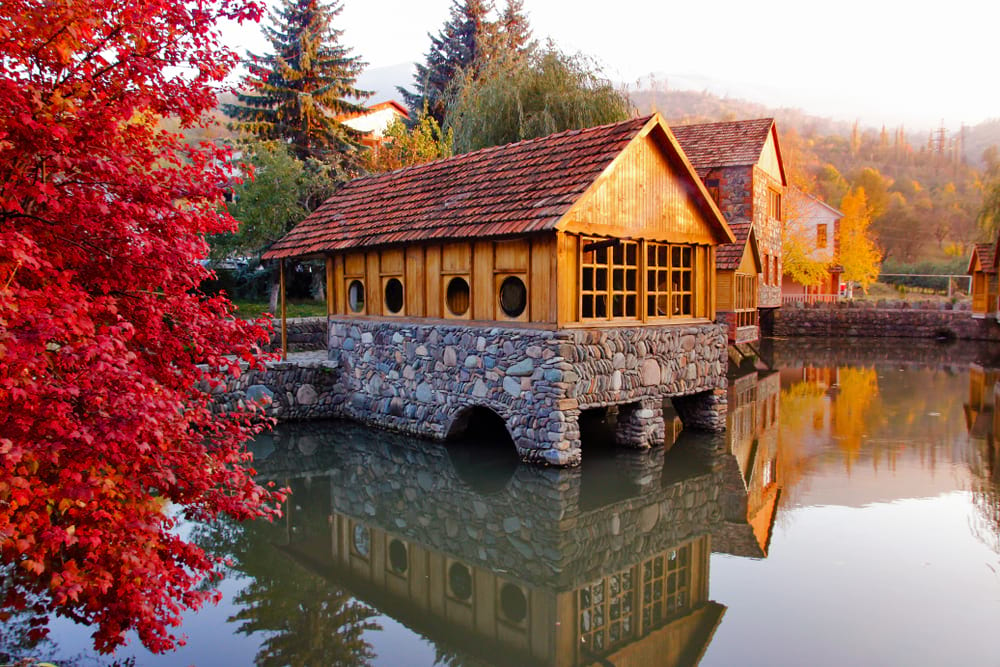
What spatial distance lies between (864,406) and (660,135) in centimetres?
937

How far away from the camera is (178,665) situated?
5.75 metres

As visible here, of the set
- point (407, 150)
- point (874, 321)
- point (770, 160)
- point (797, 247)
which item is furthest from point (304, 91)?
point (874, 321)

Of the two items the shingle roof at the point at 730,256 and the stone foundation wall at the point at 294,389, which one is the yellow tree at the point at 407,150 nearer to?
the shingle roof at the point at 730,256

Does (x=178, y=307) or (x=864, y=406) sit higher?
(x=178, y=307)

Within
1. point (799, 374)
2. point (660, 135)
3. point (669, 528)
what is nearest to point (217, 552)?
point (669, 528)

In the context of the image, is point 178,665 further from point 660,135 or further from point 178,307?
point 660,135

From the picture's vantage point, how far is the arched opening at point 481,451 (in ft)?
36.2

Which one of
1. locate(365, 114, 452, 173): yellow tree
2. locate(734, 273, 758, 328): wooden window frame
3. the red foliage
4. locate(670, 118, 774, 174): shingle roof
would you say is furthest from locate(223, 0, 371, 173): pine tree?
the red foliage

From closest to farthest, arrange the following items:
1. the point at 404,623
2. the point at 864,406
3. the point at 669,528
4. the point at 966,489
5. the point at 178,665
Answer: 1. the point at 178,665
2. the point at 404,623
3. the point at 669,528
4. the point at 966,489
5. the point at 864,406

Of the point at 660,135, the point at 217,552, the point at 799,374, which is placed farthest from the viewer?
the point at 799,374

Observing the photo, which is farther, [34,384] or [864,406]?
[864,406]

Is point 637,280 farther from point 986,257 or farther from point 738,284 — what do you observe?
point 986,257

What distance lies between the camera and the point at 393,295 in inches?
567

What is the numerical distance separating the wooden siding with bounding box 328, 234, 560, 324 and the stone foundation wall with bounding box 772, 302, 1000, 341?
27.9 metres
